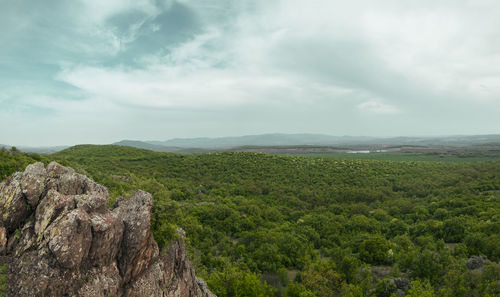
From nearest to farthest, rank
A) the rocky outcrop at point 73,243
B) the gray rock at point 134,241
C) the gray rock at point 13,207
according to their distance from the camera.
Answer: the rocky outcrop at point 73,243 < the gray rock at point 13,207 < the gray rock at point 134,241

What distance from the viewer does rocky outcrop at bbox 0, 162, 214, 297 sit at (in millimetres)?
8672

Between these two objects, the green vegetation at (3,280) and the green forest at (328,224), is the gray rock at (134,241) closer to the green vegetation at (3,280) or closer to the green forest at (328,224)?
the green forest at (328,224)

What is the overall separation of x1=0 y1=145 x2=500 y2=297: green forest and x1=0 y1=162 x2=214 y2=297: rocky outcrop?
5.98ft

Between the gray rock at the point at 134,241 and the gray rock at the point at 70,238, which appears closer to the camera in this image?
the gray rock at the point at 70,238

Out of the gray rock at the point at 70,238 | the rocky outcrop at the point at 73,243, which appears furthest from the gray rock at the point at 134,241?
the gray rock at the point at 70,238

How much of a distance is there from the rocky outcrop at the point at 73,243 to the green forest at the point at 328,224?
1822 mm

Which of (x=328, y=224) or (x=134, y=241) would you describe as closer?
(x=134, y=241)

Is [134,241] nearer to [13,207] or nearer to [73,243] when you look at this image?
[73,243]

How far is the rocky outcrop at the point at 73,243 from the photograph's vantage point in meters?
8.67

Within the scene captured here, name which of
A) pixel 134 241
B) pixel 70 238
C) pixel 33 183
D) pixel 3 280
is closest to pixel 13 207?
pixel 33 183

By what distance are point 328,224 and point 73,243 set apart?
33460 millimetres

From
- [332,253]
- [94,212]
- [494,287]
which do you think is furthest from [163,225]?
[494,287]

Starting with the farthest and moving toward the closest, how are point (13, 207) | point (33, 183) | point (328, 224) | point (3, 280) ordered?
point (328, 224) → point (33, 183) → point (13, 207) → point (3, 280)

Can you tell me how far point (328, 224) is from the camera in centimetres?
3603
